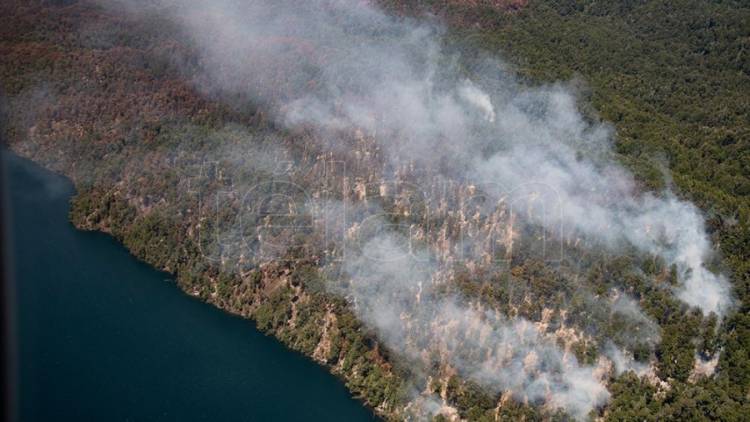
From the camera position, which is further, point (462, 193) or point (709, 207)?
point (462, 193)

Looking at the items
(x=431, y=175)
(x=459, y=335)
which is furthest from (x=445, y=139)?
(x=459, y=335)

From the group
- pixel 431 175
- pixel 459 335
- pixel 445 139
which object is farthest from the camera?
pixel 445 139

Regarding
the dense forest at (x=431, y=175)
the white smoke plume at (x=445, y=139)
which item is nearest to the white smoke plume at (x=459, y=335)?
the white smoke plume at (x=445, y=139)

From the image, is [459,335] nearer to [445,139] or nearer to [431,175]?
[431,175]

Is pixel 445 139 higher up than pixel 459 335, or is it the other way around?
pixel 445 139

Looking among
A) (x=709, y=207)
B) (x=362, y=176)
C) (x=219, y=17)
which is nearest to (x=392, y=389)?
(x=362, y=176)

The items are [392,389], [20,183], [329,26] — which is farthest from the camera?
[329,26]

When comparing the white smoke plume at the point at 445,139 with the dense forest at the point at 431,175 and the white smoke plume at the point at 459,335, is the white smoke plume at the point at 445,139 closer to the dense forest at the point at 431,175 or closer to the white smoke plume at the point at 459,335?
the white smoke plume at the point at 459,335

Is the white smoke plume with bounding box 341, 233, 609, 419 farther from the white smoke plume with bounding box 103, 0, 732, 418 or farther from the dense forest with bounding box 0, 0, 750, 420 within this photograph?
the dense forest with bounding box 0, 0, 750, 420

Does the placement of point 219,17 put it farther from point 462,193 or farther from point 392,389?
point 392,389
